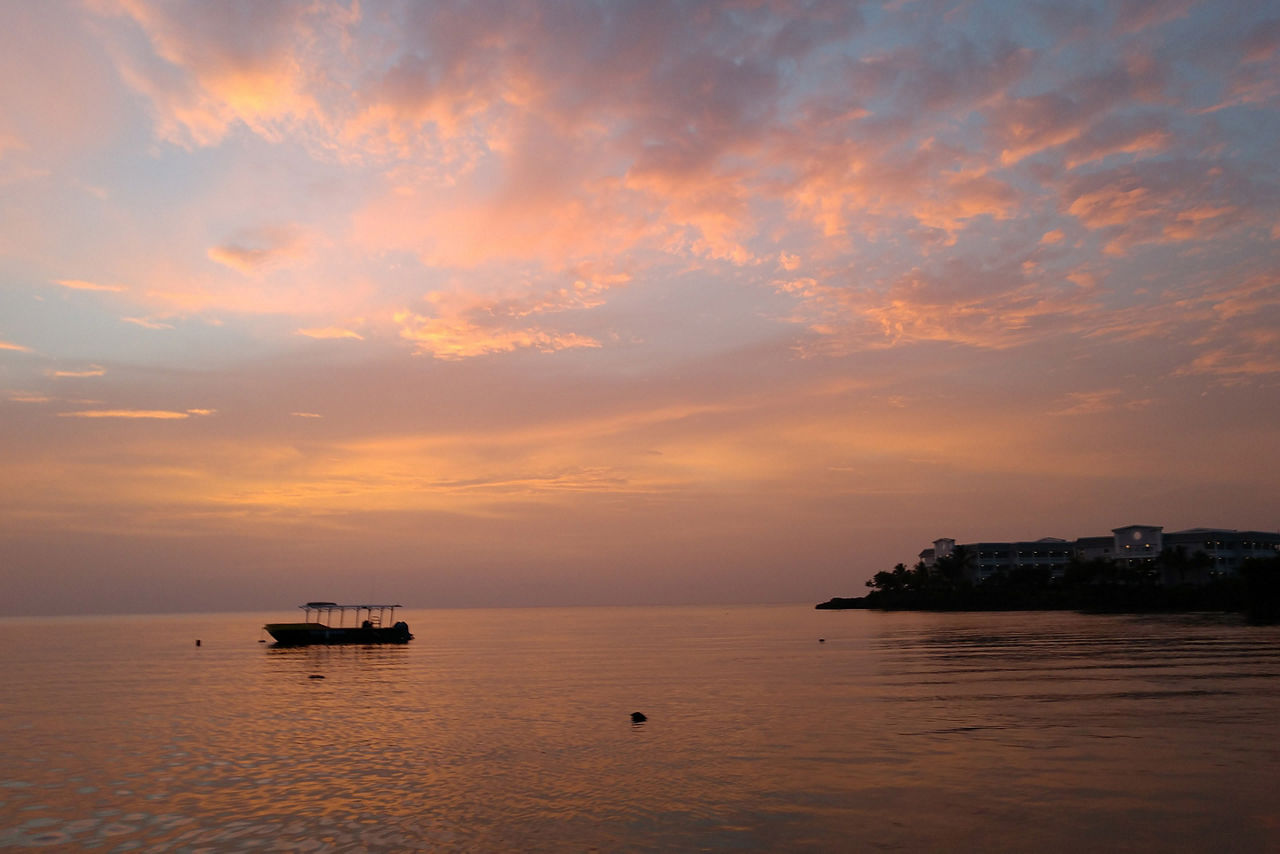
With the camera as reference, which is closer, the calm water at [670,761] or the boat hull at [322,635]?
the calm water at [670,761]

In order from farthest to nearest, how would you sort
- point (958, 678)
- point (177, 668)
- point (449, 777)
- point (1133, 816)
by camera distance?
1. point (177, 668)
2. point (958, 678)
3. point (449, 777)
4. point (1133, 816)

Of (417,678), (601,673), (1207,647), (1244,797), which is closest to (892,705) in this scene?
(1244,797)

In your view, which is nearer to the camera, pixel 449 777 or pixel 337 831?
pixel 337 831

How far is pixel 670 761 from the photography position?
107 ft

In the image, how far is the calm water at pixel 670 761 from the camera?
23156 millimetres

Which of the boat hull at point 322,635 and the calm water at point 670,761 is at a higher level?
the calm water at point 670,761

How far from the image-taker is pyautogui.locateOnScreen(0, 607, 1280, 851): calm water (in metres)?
23.2

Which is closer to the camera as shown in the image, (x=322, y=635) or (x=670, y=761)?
(x=670, y=761)

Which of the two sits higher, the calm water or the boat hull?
the calm water

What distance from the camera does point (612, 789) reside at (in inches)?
1113

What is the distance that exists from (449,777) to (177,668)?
68.2 meters

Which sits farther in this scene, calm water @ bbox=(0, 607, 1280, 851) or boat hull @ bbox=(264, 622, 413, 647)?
boat hull @ bbox=(264, 622, 413, 647)

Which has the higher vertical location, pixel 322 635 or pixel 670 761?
pixel 670 761

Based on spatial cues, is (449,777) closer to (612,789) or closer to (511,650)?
(612,789)
